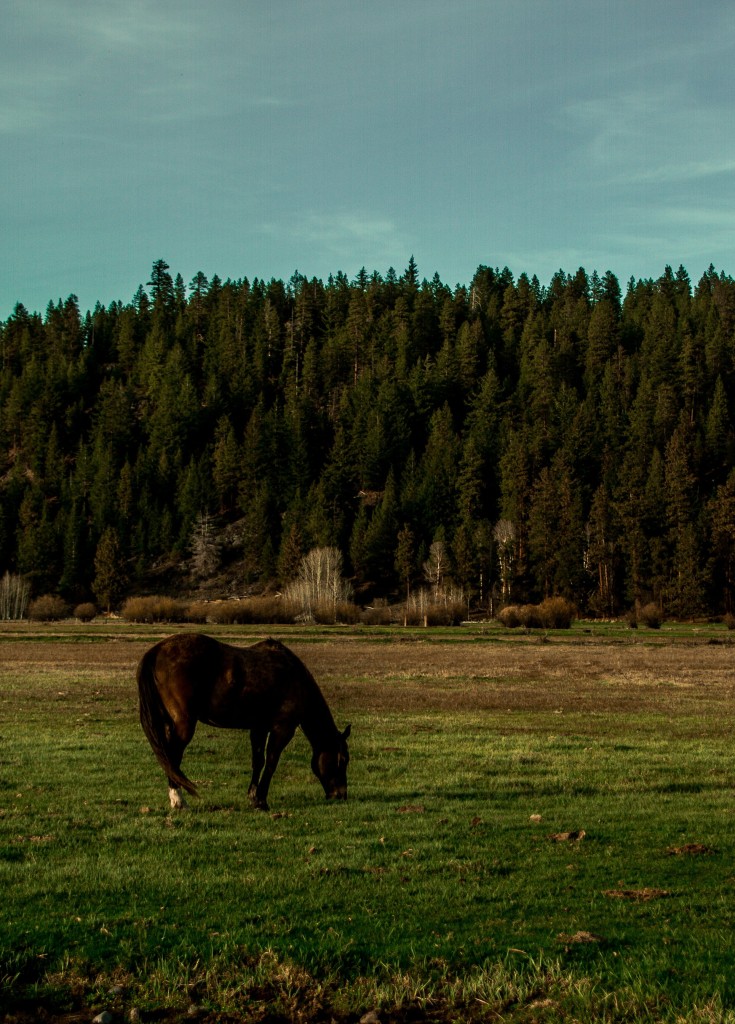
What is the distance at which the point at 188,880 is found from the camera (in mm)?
9477

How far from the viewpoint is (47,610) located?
4729 inches

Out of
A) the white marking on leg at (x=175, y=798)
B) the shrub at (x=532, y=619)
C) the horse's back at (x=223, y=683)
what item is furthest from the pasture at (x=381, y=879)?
the shrub at (x=532, y=619)

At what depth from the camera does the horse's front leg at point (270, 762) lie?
1354cm

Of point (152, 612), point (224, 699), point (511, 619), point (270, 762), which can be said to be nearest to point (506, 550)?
point (511, 619)

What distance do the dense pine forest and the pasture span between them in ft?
345

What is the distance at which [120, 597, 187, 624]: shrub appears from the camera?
108 m

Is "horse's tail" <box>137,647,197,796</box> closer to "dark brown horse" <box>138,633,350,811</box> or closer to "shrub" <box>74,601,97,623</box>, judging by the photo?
"dark brown horse" <box>138,633,350,811</box>

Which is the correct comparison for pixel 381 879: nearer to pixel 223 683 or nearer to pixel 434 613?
pixel 223 683

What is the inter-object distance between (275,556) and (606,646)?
3311 inches

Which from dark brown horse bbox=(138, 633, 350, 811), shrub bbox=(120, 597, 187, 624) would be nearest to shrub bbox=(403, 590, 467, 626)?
shrub bbox=(120, 597, 187, 624)

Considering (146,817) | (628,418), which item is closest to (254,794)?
(146,817)

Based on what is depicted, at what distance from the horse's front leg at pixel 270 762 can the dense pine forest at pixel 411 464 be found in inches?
4311

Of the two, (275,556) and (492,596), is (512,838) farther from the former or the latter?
(275,556)

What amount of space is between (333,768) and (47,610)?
113882 millimetres
